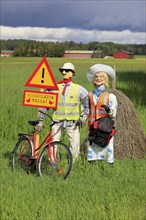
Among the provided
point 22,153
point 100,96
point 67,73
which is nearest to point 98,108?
point 100,96

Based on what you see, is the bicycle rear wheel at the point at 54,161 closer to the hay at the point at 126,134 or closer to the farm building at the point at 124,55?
the hay at the point at 126,134

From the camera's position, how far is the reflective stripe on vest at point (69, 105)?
517cm

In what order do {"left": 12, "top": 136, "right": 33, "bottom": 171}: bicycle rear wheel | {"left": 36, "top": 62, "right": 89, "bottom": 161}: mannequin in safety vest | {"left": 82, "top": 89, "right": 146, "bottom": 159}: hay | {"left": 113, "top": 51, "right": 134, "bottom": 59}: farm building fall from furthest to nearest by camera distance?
{"left": 113, "top": 51, "right": 134, "bottom": 59}: farm building → {"left": 82, "top": 89, "right": 146, "bottom": 159}: hay → {"left": 12, "top": 136, "right": 33, "bottom": 171}: bicycle rear wheel → {"left": 36, "top": 62, "right": 89, "bottom": 161}: mannequin in safety vest

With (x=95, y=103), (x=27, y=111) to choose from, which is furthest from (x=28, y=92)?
(x=27, y=111)

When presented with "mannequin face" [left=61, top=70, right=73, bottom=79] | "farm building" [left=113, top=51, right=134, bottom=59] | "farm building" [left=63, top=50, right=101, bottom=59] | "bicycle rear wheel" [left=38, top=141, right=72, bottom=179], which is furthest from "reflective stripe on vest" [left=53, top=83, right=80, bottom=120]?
"farm building" [left=113, top=51, right=134, bottom=59]

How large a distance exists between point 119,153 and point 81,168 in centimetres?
152

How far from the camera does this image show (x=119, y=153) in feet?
21.9

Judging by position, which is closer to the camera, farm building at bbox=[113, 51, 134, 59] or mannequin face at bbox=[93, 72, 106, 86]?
mannequin face at bbox=[93, 72, 106, 86]

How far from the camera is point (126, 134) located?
6.74 meters

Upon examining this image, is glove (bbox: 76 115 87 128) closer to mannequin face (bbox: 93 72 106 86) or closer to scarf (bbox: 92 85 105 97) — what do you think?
scarf (bbox: 92 85 105 97)

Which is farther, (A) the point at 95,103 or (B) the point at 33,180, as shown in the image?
(A) the point at 95,103

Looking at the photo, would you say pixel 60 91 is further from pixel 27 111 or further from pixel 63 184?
pixel 27 111

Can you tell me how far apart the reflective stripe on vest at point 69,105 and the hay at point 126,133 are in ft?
5.61

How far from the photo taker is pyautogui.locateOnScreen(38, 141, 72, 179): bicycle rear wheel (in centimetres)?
500
